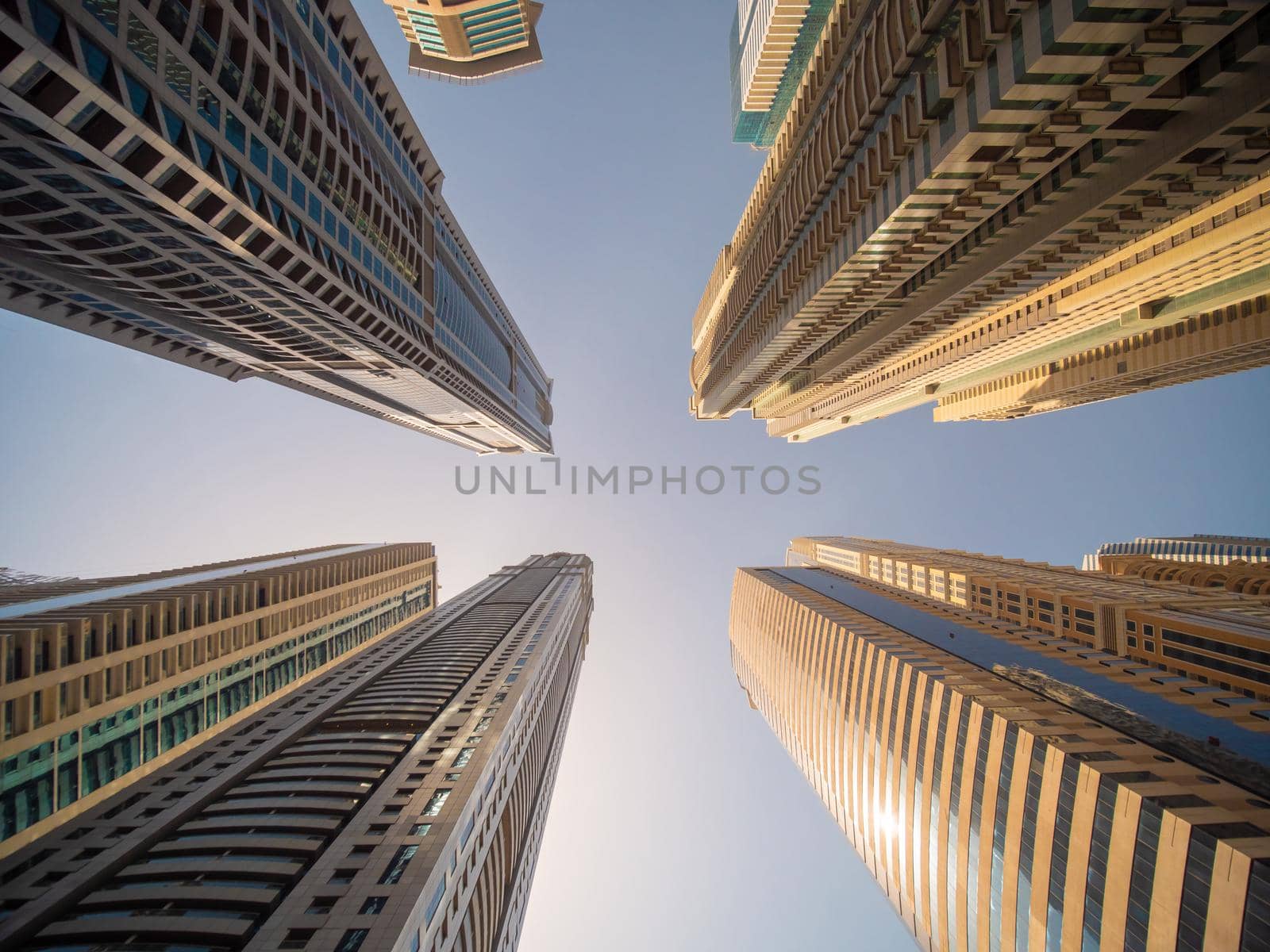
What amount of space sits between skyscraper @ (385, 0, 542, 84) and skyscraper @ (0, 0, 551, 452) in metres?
34.2

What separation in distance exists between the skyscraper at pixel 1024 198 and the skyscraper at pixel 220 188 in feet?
167

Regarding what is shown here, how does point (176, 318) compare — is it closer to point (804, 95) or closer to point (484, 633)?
point (484, 633)

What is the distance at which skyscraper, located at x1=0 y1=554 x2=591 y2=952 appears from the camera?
3447 cm

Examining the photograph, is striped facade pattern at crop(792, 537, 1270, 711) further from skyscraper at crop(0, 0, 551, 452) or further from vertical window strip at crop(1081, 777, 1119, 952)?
skyscraper at crop(0, 0, 551, 452)

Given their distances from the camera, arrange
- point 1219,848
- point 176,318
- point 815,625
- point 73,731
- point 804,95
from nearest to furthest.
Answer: point 1219,848 < point 73,731 < point 176,318 < point 804,95 < point 815,625

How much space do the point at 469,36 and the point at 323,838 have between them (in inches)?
5270

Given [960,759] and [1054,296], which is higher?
[1054,296]

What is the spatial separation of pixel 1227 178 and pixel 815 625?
75018 mm

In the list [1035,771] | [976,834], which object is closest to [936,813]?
[976,834]

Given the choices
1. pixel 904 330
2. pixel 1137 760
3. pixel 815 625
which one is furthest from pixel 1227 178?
pixel 815 625

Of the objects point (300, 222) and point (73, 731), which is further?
point (300, 222)

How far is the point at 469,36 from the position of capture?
108312 millimetres

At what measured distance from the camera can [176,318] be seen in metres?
63.0

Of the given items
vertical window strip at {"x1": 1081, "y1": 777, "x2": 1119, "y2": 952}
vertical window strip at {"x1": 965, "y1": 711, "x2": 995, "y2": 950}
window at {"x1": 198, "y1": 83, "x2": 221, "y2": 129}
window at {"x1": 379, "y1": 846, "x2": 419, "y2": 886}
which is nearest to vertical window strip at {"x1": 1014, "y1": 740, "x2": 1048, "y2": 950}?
vertical window strip at {"x1": 1081, "y1": 777, "x2": 1119, "y2": 952}
